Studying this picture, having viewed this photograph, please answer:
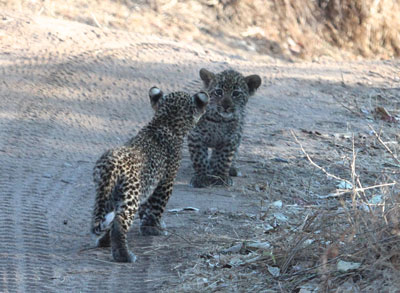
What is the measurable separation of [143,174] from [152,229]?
702 millimetres

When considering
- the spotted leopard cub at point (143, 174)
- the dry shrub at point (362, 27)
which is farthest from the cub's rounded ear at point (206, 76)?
the dry shrub at point (362, 27)

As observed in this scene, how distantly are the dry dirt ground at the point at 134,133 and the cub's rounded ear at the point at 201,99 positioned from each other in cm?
110

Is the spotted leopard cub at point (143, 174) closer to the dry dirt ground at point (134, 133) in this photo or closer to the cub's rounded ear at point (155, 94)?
the cub's rounded ear at point (155, 94)

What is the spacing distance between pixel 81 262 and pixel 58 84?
209 inches

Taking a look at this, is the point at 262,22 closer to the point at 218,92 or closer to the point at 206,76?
the point at 206,76

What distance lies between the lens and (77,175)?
28.0 feet

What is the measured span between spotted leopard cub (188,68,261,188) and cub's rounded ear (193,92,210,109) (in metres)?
1.12

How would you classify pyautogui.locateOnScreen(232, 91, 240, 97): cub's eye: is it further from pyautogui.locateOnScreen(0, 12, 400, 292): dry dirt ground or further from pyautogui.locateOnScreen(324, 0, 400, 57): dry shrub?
pyautogui.locateOnScreen(324, 0, 400, 57): dry shrub

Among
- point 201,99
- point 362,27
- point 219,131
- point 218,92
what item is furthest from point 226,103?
point 362,27

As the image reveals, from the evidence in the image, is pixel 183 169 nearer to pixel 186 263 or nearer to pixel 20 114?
pixel 20 114

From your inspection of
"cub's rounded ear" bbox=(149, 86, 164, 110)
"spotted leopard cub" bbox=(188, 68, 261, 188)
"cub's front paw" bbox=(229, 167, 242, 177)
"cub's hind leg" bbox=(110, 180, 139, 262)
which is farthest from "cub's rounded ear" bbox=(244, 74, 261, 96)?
"cub's hind leg" bbox=(110, 180, 139, 262)

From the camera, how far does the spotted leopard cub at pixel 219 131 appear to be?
343 inches

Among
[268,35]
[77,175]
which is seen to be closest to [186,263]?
[77,175]

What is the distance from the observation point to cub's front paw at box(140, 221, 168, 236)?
6934mm
